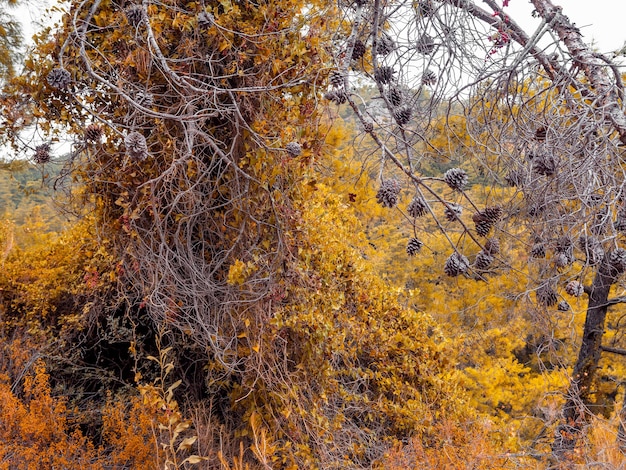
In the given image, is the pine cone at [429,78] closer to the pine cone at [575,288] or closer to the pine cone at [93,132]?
the pine cone at [575,288]

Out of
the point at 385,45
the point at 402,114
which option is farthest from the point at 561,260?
the point at 385,45

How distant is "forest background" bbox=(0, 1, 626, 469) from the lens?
155 centimetres

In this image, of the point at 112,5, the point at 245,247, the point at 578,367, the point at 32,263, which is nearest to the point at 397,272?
the point at 578,367

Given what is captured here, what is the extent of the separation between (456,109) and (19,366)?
3518 millimetres

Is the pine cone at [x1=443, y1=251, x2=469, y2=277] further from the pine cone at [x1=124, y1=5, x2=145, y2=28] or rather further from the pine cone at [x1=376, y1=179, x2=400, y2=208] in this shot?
the pine cone at [x1=124, y1=5, x2=145, y2=28]

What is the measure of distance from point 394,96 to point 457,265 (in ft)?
2.15

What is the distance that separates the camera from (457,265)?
1.38 metres

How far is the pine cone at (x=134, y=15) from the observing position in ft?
5.75

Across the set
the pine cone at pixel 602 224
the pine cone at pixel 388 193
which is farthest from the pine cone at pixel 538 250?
the pine cone at pixel 388 193

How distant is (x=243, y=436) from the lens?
2908 mm

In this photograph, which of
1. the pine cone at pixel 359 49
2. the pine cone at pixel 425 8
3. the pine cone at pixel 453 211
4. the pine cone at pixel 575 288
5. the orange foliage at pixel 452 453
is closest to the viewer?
the pine cone at pixel 453 211

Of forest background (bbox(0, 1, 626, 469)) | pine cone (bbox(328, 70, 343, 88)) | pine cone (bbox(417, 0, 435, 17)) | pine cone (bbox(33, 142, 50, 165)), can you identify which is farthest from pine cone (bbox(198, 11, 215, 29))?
pine cone (bbox(33, 142, 50, 165))

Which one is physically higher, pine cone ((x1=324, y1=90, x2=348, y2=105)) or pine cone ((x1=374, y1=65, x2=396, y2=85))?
pine cone ((x1=374, y1=65, x2=396, y2=85))

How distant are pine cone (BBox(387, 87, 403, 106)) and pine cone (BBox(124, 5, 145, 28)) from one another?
0.99 meters
